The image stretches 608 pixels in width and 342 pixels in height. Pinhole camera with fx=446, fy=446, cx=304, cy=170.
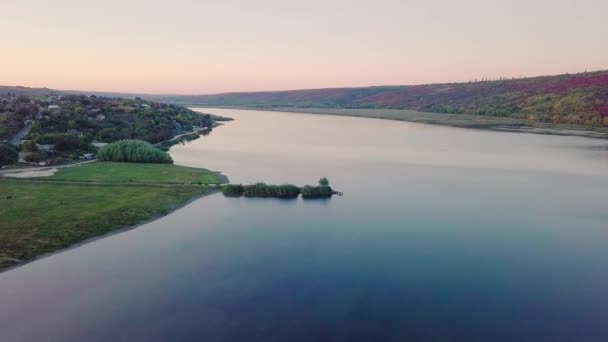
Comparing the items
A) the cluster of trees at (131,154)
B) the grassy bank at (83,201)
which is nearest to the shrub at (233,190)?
the grassy bank at (83,201)

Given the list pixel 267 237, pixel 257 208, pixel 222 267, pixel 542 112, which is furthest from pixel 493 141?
pixel 222 267

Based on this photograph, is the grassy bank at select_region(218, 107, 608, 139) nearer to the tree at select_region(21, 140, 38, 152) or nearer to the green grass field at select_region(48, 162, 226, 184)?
the green grass field at select_region(48, 162, 226, 184)

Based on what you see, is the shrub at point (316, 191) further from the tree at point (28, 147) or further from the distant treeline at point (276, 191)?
the tree at point (28, 147)

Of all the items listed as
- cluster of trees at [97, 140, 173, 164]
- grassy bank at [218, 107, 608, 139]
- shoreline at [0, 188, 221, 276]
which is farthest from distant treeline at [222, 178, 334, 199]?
grassy bank at [218, 107, 608, 139]

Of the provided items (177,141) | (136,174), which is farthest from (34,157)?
(177,141)

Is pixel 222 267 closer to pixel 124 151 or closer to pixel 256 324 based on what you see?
pixel 256 324

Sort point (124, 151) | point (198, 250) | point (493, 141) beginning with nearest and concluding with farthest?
point (198, 250), point (124, 151), point (493, 141)
